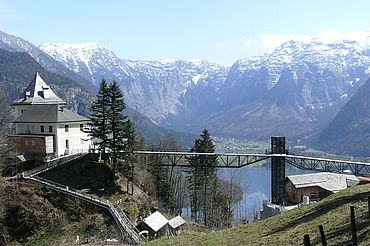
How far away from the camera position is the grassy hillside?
55.4ft

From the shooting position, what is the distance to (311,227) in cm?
1959

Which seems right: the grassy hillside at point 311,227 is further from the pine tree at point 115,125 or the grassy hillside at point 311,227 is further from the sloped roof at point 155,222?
the pine tree at point 115,125

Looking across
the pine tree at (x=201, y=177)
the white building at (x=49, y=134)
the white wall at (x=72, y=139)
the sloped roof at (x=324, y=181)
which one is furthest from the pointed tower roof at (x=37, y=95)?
the sloped roof at (x=324, y=181)

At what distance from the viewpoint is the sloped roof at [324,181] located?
48.7 meters

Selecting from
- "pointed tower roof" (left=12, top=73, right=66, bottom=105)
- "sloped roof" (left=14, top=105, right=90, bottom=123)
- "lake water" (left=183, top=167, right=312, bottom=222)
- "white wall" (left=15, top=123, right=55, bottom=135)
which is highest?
"pointed tower roof" (left=12, top=73, right=66, bottom=105)

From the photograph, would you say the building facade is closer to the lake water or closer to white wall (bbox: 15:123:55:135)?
white wall (bbox: 15:123:55:135)

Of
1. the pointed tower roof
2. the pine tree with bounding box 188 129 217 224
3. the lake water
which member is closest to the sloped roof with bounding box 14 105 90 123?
the pointed tower roof

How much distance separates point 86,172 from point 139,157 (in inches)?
361

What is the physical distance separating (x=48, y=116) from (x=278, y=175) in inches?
1251

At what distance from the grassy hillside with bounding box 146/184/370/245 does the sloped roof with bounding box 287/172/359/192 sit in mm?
23314

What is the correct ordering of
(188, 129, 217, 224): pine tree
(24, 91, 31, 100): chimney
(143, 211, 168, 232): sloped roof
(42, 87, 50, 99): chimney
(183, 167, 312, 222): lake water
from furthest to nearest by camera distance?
(183, 167, 312, 222): lake water → (42, 87, 50, 99): chimney → (24, 91, 31, 100): chimney → (188, 129, 217, 224): pine tree → (143, 211, 168, 232): sloped roof

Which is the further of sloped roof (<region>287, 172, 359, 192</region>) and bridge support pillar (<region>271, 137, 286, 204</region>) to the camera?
bridge support pillar (<region>271, 137, 286, 204</region>)

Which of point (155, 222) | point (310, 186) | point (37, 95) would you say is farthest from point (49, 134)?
point (310, 186)

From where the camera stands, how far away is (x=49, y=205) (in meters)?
40.5
